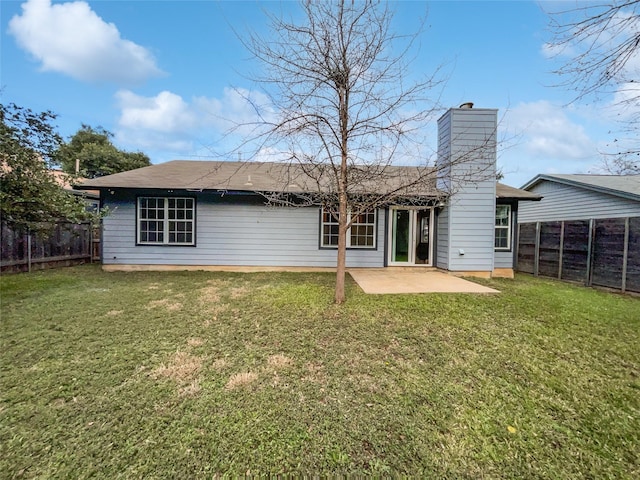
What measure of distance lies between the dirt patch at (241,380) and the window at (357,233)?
21.5ft

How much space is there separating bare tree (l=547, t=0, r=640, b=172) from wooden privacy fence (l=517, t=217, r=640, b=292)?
15.3ft

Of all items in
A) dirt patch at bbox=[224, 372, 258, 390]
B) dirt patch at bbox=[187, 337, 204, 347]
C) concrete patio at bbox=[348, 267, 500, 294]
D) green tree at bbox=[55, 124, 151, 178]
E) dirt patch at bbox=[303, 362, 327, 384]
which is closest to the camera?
dirt patch at bbox=[224, 372, 258, 390]

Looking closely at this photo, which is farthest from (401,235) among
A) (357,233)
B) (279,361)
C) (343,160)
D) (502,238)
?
(279,361)

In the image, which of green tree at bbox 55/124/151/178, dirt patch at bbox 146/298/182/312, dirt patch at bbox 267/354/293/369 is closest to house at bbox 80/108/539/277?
dirt patch at bbox 146/298/182/312

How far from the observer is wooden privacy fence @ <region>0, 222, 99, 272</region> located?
26.1 feet

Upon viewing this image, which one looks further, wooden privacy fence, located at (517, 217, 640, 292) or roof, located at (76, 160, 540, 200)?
roof, located at (76, 160, 540, 200)

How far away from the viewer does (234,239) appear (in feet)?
29.8

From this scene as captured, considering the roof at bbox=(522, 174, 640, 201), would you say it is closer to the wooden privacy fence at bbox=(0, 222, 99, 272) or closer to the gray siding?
the gray siding

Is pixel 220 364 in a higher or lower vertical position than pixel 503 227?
lower

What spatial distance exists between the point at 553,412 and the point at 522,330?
1.98 metres

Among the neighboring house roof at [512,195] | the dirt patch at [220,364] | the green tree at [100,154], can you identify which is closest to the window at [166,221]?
the dirt patch at [220,364]

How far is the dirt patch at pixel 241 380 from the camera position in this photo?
2674mm

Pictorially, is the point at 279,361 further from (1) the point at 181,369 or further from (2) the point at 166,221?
(2) the point at 166,221

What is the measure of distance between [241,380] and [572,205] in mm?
13487
